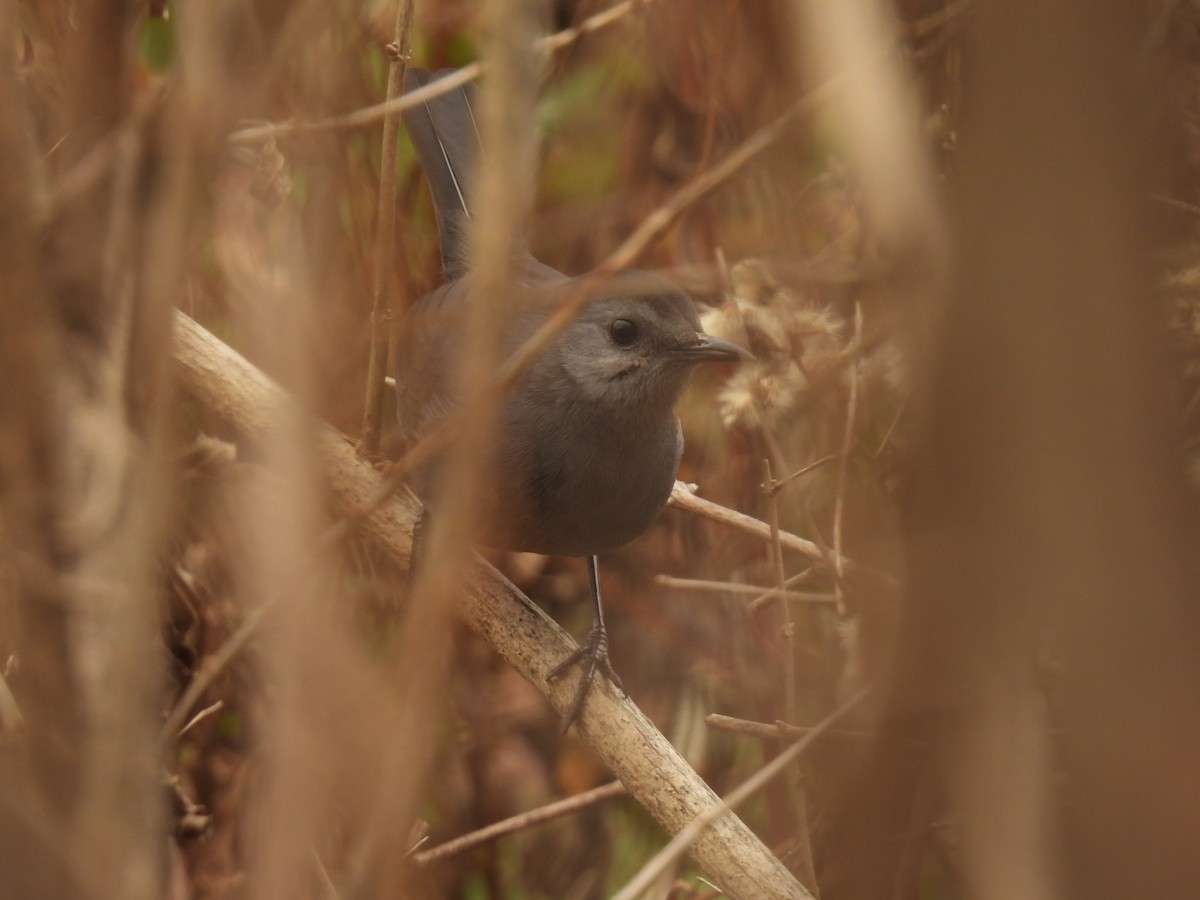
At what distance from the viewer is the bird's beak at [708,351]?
239 cm

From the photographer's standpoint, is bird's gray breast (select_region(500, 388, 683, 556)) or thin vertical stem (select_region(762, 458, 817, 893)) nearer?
thin vertical stem (select_region(762, 458, 817, 893))

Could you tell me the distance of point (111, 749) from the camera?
104cm

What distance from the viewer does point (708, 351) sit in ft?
7.95

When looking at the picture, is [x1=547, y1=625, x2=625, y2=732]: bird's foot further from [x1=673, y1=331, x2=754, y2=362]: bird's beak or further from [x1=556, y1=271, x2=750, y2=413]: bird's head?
[x1=673, y1=331, x2=754, y2=362]: bird's beak

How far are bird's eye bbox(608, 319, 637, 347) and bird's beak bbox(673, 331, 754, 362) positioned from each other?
11 centimetres

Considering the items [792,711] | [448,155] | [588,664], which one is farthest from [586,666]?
[448,155]

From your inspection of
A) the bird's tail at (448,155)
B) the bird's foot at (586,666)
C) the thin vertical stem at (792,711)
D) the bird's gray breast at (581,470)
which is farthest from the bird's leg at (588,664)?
the bird's tail at (448,155)

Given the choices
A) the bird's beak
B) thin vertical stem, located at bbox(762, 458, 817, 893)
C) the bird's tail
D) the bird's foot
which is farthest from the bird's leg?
the bird's tail

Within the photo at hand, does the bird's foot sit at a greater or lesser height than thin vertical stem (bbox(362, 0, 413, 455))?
lesser

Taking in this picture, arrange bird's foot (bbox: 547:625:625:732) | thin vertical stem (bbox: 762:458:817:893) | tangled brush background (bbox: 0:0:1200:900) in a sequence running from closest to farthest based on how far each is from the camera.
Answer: tangled brush background (bbox: 0:0:1200:900) → thin vertical stem (bbox: 762:458:817:893) → bird's foot (bbox: 547:625:625:732)

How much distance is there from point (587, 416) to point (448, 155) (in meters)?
0.76

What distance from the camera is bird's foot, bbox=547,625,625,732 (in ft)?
7.50

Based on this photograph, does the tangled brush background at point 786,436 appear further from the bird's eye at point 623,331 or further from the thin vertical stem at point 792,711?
the bird's eye at point 623,331

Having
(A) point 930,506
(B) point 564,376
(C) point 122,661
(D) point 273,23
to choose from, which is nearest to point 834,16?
(A) point 930,506
